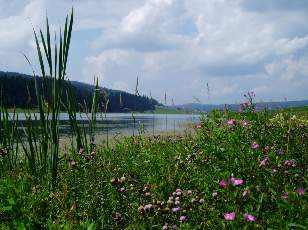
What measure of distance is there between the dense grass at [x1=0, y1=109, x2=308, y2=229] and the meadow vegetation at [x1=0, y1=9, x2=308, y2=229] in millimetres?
11

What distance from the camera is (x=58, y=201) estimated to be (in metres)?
4.96

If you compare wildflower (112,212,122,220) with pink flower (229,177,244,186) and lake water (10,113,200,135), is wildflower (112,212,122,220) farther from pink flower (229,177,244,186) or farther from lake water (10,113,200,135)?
lake water (10,113,200,135)

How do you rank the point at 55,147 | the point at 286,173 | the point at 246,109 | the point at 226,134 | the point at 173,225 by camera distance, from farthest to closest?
1. the point at 246,109
2. the point at 226,134
3. the point at 55,147
4. the point at 286,173
5. the point at 173,225

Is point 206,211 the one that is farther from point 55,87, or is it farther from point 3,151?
point 3,151

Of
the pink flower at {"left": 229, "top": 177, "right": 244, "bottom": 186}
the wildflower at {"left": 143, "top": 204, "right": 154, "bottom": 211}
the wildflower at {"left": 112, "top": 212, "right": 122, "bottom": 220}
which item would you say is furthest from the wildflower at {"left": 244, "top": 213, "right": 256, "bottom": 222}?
the wildflower at {"left": 112, "top": 212, "right": 122, "bottom": 220}

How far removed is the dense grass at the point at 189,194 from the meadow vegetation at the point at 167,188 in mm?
11

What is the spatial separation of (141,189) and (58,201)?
0.92 meters

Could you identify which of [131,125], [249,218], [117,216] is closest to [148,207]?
[117,216]

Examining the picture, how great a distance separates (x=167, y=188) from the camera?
556 centimetres

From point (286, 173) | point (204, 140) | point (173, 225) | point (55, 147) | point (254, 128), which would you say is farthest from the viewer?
point (204, 140)

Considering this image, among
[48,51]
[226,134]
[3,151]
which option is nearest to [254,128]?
[226,134]

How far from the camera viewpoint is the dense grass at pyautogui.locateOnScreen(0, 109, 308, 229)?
3977mm

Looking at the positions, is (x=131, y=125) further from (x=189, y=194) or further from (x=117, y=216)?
(x=117, y=216)

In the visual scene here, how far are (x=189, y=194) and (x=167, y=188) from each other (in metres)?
0.64
